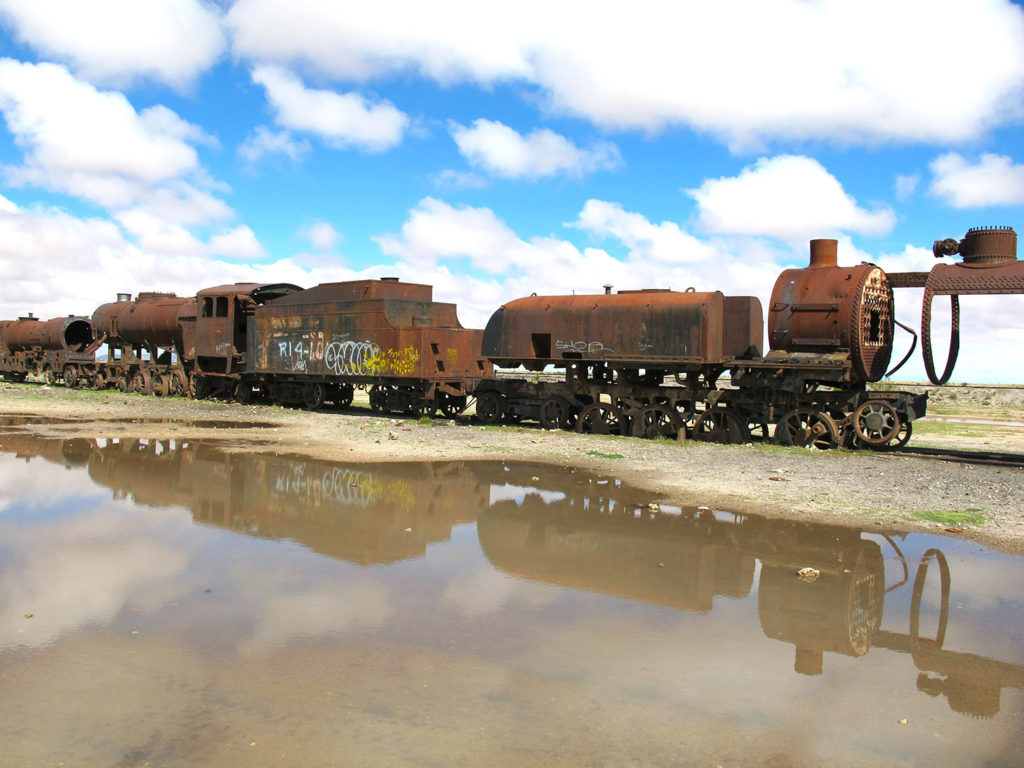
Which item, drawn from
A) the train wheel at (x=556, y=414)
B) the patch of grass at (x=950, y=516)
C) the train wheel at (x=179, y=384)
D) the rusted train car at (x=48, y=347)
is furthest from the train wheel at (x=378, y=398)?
the rusted train car at (x=48, y=347)

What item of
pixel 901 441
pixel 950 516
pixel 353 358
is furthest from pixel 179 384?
pixel 950 516

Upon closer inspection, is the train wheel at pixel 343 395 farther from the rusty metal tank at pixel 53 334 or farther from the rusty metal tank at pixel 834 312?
the rusty metal tank at pixel 53 334

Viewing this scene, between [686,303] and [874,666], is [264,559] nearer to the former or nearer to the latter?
[874,666]

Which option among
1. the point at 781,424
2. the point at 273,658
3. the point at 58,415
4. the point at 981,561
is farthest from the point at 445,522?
the point at 58,415

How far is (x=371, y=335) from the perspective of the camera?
21.0 meters

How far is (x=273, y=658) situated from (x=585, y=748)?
6.57 feet

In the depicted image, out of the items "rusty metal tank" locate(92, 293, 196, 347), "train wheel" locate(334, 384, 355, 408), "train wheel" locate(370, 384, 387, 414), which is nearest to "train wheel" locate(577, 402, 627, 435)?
"train wheel" locate(370, 384, 387, 414)

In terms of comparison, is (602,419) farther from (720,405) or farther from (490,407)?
(490,407)

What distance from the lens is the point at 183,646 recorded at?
4.84 meters

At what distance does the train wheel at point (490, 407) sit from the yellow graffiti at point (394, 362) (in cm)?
210

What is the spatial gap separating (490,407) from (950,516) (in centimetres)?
1177

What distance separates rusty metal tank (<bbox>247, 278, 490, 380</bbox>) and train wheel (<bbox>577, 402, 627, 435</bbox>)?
440cm

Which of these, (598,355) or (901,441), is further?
(598,355)

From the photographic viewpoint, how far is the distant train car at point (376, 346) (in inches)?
805
